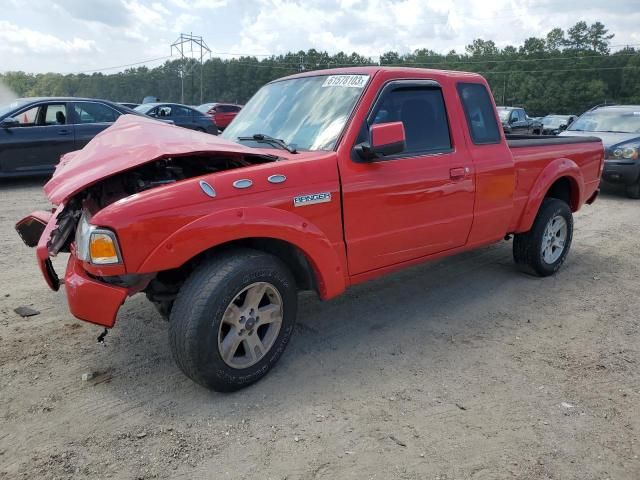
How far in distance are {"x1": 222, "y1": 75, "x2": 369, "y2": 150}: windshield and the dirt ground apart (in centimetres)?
149

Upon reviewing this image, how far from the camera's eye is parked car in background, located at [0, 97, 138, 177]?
29.3 ft

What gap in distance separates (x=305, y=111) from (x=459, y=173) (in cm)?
132

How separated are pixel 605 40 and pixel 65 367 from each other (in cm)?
9732

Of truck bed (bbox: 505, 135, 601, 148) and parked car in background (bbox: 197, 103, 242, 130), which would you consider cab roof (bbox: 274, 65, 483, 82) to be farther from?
parked car in background (bbox: 197, 103, 242, 130)

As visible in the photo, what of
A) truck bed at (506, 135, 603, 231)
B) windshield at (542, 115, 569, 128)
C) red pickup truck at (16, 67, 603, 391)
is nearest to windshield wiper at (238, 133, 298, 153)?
red pickup truck at (16, 67, 603, 391)

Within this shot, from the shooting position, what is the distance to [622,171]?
9.85 m

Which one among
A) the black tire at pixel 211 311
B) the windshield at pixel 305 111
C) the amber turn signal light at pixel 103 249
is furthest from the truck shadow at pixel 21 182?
the black tire at pixel 211 311

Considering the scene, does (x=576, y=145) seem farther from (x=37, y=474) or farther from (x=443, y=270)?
(x=37, y=474)

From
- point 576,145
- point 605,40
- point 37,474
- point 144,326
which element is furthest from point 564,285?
point 605,40

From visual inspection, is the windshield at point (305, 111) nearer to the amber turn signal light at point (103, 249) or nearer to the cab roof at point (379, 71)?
the cab roof at point (379, 71)

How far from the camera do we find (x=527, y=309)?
14.8 ft

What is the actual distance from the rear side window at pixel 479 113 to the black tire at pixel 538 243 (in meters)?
1.10

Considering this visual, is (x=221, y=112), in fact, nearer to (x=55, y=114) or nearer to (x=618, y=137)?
(x=55, y=114)

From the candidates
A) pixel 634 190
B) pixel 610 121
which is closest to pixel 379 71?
pixel 634 190
